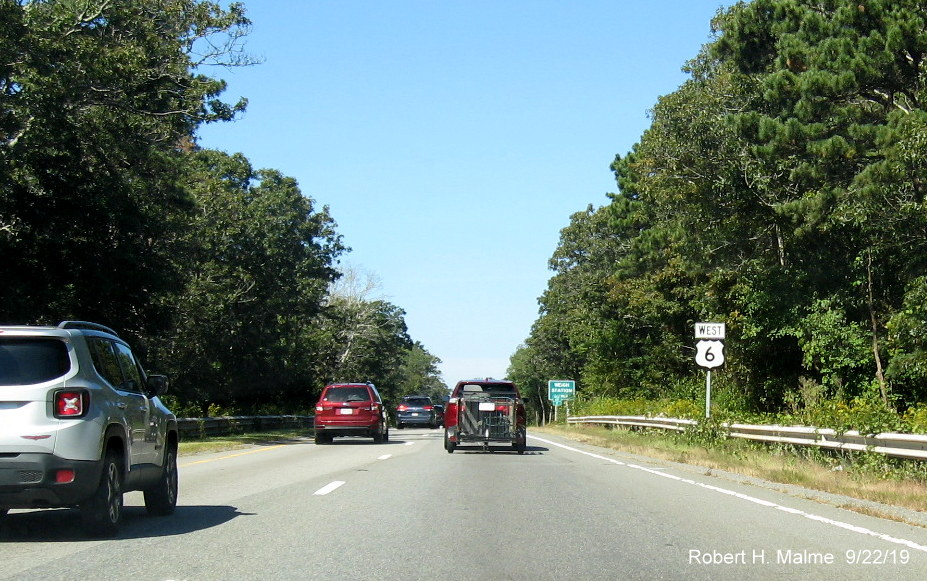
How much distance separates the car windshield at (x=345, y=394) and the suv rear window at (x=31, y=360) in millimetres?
20733

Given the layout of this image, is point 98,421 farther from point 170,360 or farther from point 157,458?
point 170,360

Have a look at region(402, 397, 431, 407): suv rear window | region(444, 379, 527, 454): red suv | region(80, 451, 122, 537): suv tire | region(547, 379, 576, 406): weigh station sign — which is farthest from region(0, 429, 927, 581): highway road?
region(547, 379, 576, 406): weigh station sign

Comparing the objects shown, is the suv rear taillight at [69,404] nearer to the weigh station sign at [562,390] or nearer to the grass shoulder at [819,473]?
the grass shoulder at [819,473]

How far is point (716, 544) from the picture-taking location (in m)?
8.92

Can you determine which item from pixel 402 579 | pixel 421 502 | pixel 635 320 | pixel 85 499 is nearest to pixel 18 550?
pixel 85 499

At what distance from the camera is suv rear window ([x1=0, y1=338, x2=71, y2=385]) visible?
8.64 meters

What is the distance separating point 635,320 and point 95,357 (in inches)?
2027

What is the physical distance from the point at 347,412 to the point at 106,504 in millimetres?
20462

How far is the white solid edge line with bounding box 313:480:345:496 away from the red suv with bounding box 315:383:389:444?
14.0 m

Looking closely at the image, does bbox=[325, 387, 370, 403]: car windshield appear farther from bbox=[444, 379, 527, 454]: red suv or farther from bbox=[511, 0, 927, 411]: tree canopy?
bbox=[511, 0, 927, 411]: tree canopy

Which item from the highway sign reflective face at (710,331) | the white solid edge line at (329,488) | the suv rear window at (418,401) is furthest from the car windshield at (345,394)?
the suv rear window at (418,401)

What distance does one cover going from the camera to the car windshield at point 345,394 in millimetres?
29500

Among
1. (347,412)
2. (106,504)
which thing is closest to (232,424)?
(347,412)

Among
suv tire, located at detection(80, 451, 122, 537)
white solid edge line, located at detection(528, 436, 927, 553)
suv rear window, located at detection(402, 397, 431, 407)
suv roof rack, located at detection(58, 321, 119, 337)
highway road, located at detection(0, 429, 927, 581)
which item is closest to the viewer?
highway road, located at detection(0, 429, 927, 581)
